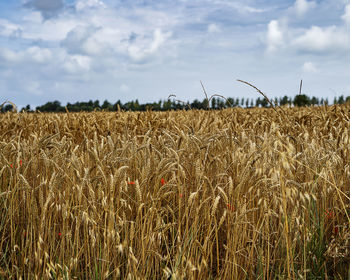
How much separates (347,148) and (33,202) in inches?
116

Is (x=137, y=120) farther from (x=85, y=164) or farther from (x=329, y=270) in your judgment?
(x=329, y=270)

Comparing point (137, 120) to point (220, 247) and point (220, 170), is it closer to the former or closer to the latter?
point (220, 170)

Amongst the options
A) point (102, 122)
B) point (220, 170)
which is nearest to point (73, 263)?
point (220, 170)

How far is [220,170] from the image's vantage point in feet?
9.86

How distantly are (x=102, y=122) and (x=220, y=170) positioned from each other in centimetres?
453

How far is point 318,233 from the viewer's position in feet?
9.32

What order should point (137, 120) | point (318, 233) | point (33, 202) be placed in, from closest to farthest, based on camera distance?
1. point (33, 202)
2. point (318, 233)
3. point (137, 120)

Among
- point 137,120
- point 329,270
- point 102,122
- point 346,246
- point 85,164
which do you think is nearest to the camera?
point 346,246

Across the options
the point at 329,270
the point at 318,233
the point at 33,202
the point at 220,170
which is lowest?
the point at 329,270

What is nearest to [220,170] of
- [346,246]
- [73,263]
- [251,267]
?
[251,267]

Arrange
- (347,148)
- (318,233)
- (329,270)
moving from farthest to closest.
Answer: (347,148) < (318,233) < (329,270)

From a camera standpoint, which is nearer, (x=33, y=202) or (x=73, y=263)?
(x=73, y=263)

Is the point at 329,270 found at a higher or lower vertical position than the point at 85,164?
lower

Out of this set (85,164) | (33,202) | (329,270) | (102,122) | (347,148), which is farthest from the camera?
(102,122)
